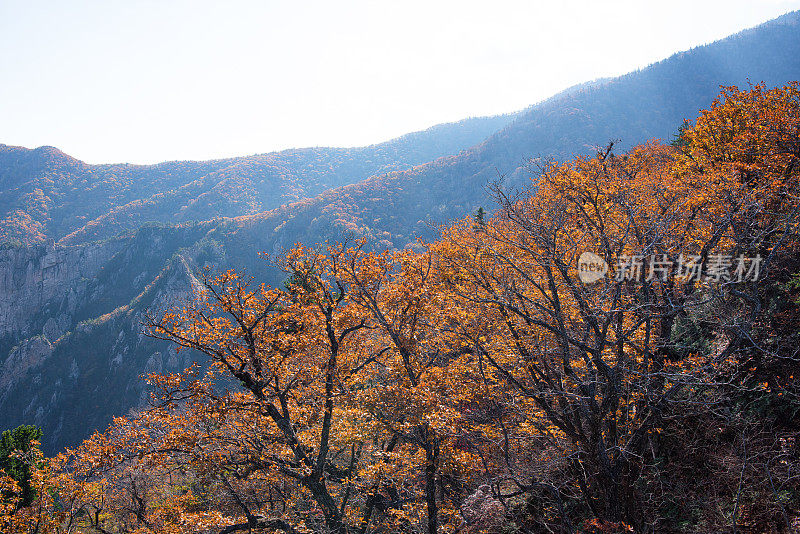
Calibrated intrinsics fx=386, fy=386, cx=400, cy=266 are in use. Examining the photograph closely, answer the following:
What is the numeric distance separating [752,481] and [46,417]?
587 ft

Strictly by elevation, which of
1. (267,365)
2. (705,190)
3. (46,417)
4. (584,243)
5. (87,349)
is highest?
(705,190)

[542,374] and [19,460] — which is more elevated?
[542,374]

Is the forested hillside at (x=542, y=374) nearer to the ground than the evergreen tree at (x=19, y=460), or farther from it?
farther from it

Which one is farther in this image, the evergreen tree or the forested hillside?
the evergreen tree

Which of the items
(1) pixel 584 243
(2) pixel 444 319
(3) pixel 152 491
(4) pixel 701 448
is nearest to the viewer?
(4) pixel 701 448

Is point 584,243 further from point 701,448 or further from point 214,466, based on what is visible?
point 214,466

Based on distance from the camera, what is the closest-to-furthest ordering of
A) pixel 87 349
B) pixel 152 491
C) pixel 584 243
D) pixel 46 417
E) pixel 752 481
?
pixel 752 481, pixel 584 243, pixel 152 491, pixel 46 417, pixel 87 349

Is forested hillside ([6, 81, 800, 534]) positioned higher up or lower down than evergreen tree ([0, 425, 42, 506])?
higher up

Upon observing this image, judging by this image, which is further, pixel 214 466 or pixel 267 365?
pixel 267 365

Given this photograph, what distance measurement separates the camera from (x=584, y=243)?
1303 centimetres

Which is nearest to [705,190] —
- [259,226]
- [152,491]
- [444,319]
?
[444,319]

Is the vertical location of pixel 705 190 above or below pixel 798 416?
above

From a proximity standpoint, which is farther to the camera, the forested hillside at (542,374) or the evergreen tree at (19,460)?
the evergreen tree at (19,460)

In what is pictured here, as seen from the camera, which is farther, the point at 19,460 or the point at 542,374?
the point at 19,460
